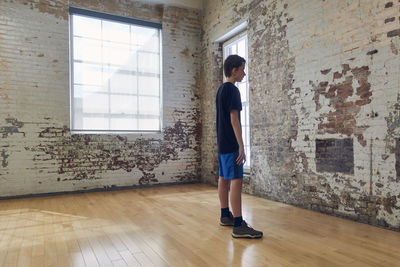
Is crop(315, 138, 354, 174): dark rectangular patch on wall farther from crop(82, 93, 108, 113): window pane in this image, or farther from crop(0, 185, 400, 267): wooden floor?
crop(82, 93, 108, 113): window pane

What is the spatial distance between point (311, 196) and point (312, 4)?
8.30 feet

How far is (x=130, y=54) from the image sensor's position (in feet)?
19.4

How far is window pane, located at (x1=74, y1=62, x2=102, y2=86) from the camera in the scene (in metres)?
5.45

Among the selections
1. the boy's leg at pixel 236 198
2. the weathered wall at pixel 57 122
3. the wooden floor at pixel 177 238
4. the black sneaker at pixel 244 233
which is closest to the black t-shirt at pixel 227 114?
the boy's leg at pixel 236 198

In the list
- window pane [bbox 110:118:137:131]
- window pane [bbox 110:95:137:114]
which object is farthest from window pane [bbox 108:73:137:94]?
window pane [bbox 110:118:137:131]

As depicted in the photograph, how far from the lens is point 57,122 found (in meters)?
5.19

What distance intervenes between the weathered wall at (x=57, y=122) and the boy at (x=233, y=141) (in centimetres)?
339

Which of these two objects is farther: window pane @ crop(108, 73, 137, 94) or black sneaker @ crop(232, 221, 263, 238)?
window pane @ crop(108, 73, 137, 94)

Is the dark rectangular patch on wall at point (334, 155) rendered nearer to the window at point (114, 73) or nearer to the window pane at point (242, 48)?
the window pane at point (242, 48)

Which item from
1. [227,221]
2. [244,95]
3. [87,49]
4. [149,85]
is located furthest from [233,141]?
[87,49]

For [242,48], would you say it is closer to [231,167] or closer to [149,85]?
[149,85]

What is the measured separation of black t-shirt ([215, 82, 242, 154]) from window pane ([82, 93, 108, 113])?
3509 mm

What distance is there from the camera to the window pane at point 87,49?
5465 millimetres

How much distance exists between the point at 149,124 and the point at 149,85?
850 mm
